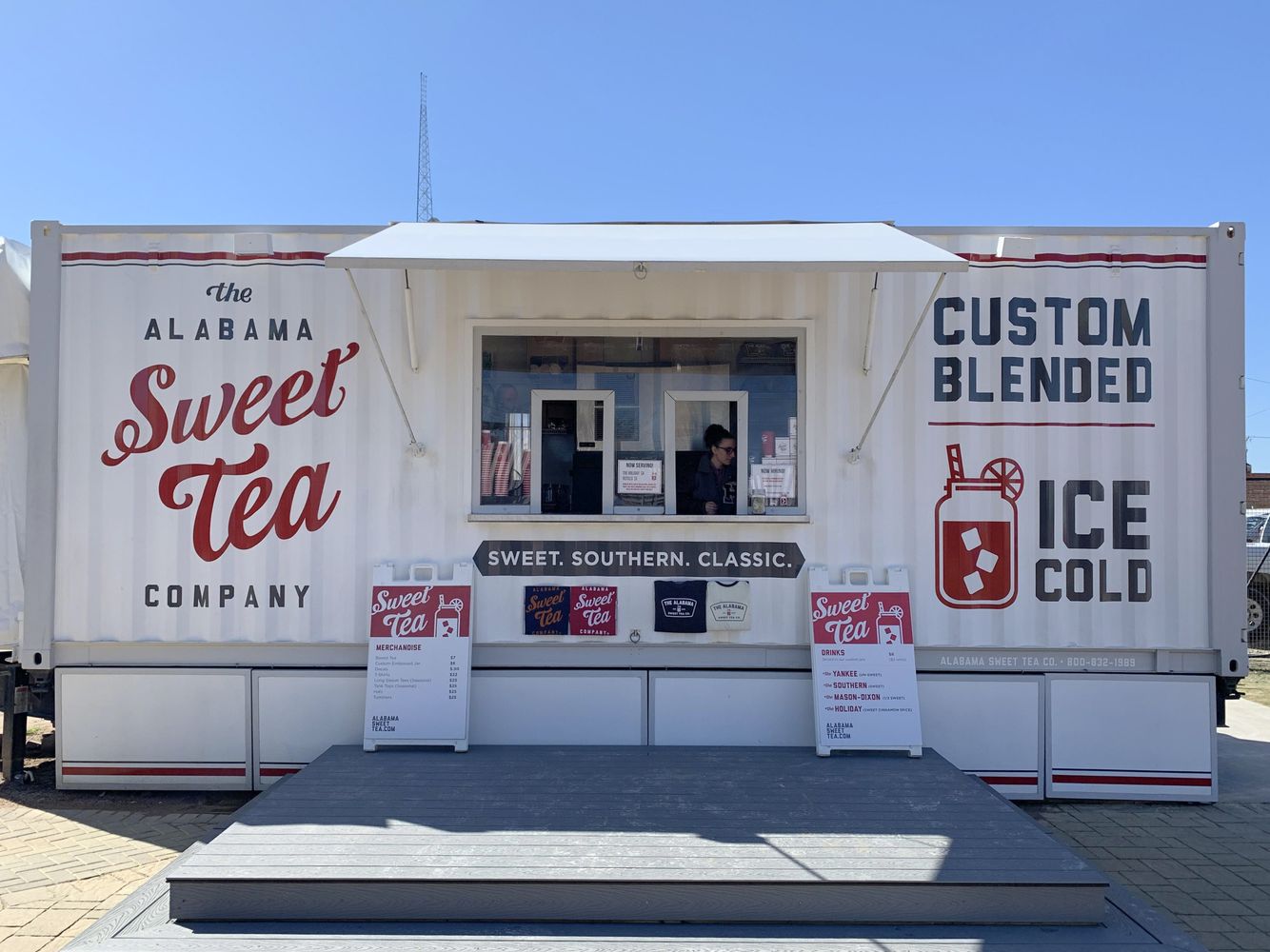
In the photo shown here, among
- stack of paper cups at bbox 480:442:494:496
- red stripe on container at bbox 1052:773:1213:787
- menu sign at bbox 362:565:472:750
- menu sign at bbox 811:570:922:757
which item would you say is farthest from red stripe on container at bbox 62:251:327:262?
red stripe on container at bbox 1052:773:1213:787

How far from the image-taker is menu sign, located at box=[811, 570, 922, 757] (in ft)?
16.1

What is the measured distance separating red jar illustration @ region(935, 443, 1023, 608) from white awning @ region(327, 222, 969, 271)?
1.37 meters

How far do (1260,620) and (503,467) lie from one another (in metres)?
10.4

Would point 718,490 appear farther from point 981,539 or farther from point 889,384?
point 981,539

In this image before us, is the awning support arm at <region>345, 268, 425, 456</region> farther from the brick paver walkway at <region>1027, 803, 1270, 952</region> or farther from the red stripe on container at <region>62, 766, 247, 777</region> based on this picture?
the brick paver walkway at <region>1027, 803, 1270, 952</region>

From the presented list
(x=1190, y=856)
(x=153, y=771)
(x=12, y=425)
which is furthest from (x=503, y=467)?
(x=1190, y=856)

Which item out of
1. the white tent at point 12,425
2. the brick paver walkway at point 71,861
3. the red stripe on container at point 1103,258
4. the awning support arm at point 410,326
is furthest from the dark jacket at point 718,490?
the white tent at point 12,425

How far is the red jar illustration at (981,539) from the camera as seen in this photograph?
16.9ft

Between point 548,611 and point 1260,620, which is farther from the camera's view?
point 1260,620

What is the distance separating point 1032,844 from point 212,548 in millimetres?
4523

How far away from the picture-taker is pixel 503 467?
5305 mm

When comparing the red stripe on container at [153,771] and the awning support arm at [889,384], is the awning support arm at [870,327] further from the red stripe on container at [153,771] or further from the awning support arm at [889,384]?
the red stripe on container at [153,771]

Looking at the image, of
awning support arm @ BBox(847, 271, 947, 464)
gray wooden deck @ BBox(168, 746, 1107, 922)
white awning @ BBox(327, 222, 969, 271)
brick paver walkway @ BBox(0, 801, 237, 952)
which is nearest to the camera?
gray wooden deck @ BBox(168, 746, 1107, 922)

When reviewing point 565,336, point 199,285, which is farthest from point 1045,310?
point 199,285
